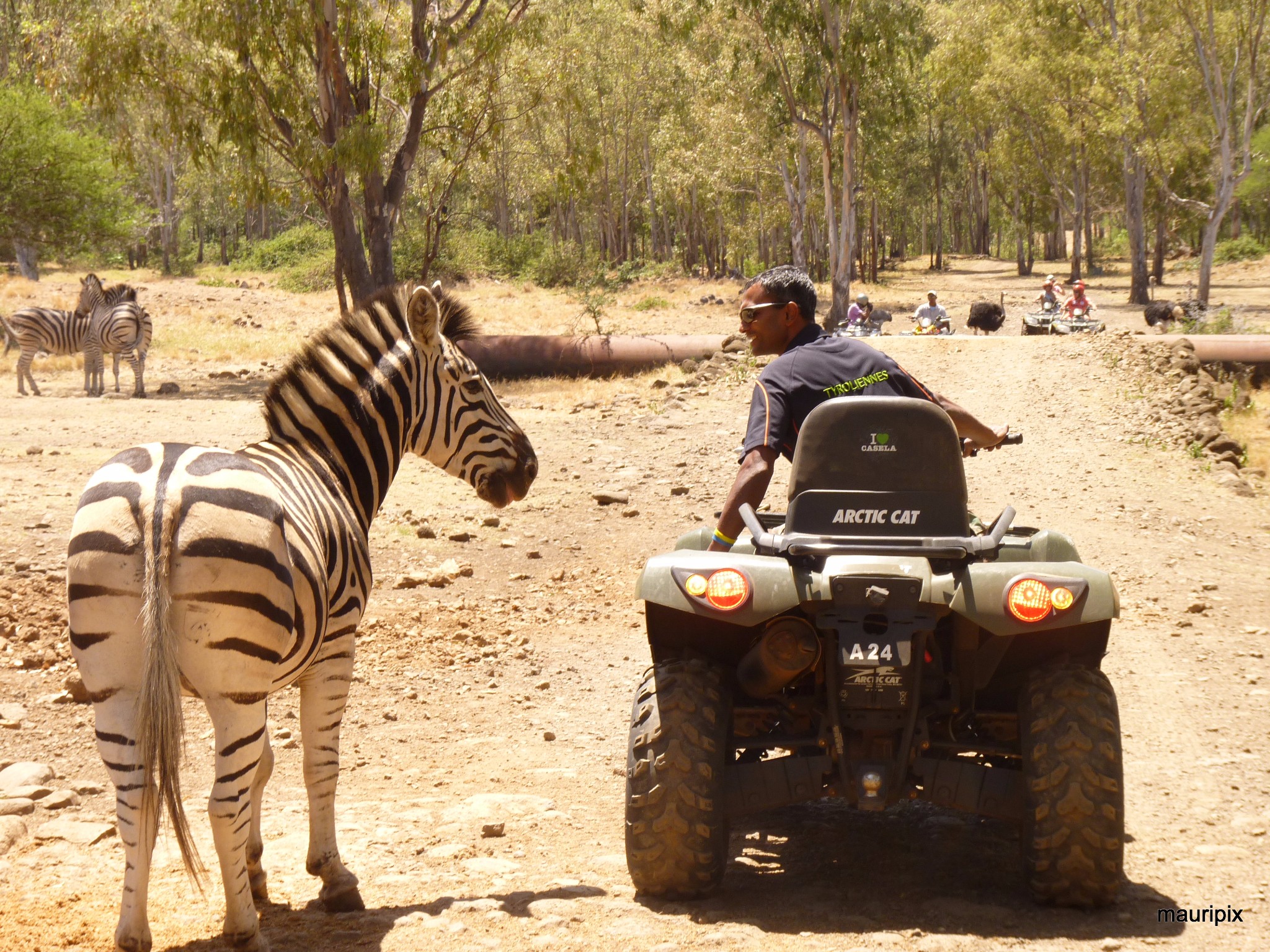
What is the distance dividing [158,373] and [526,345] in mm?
7858

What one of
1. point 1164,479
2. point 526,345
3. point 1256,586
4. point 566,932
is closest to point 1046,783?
point 566,932

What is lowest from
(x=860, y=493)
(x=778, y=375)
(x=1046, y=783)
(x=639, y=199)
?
(x=1046, y=783)

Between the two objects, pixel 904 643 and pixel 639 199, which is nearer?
pixel 904 643

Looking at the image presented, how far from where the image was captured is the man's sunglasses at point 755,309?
Answer: 15.8 feet

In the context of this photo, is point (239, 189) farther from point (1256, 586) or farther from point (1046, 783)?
point (1046, 783)

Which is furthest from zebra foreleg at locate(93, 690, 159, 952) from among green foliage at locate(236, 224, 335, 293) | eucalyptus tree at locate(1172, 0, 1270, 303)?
green foliage at locate(236, 224, 335, 293)

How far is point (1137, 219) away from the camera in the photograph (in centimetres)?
3856

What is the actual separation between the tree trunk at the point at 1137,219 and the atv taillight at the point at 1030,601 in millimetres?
37945

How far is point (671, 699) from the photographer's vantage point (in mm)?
4105

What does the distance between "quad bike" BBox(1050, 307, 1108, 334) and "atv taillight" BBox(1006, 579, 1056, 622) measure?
21.6 meters

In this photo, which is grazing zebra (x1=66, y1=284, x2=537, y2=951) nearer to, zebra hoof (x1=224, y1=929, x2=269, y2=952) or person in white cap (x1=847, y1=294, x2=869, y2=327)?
zebra hoof (x1=224, y1=929, x2=269, y2=952)

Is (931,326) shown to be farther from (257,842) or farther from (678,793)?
(257,842)

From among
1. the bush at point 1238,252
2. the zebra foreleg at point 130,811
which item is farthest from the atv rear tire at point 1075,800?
the bush at point 1238,252

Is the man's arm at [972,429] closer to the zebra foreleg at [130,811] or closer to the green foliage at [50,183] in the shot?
the zebra foreleg at [130,811]
